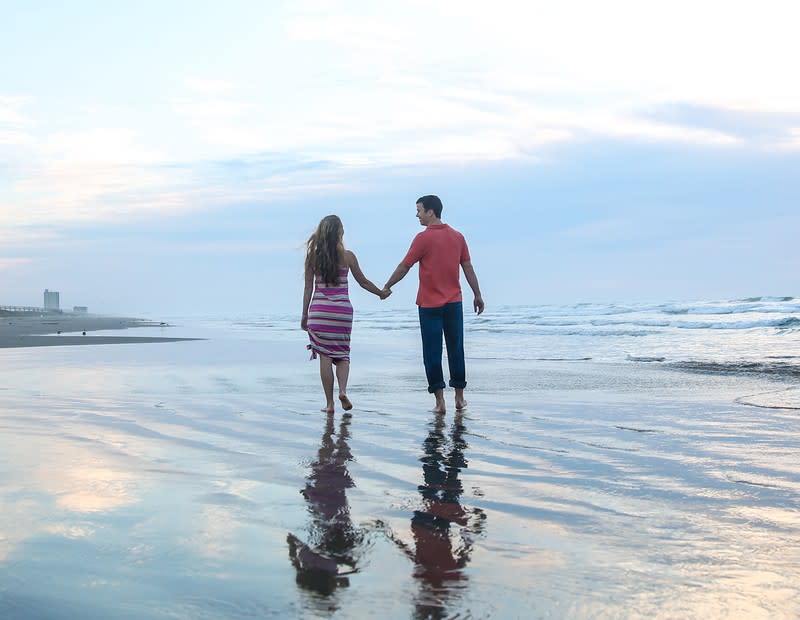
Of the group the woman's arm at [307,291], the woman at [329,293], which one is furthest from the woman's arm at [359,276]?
the woman's arm at [307,291]

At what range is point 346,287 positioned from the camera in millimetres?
7426

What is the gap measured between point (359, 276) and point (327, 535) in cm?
489

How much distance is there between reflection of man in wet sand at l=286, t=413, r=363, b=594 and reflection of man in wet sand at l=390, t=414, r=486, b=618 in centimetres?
19

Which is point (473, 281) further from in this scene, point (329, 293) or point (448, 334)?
point (329, 293)

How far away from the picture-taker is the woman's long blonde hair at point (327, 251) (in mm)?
7277

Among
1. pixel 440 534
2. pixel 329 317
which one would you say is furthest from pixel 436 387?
pixel 440 534

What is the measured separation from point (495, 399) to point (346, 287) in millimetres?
1785

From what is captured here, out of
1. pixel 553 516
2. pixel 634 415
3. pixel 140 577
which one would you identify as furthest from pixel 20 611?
pixel 634 415

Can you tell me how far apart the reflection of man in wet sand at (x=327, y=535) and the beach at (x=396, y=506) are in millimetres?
11

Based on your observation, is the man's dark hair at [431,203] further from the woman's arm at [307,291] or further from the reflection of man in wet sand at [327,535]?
the reflection of man in wet sand at [327,535]

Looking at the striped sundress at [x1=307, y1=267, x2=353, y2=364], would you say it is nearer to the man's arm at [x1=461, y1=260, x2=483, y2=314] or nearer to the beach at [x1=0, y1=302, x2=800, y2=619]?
the beach at [x1=0, y1=302, x2=800, y2=619]

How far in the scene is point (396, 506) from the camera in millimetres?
3248

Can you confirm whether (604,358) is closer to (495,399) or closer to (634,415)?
(495,399)

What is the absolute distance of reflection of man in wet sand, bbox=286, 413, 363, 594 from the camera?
2.32 meters
